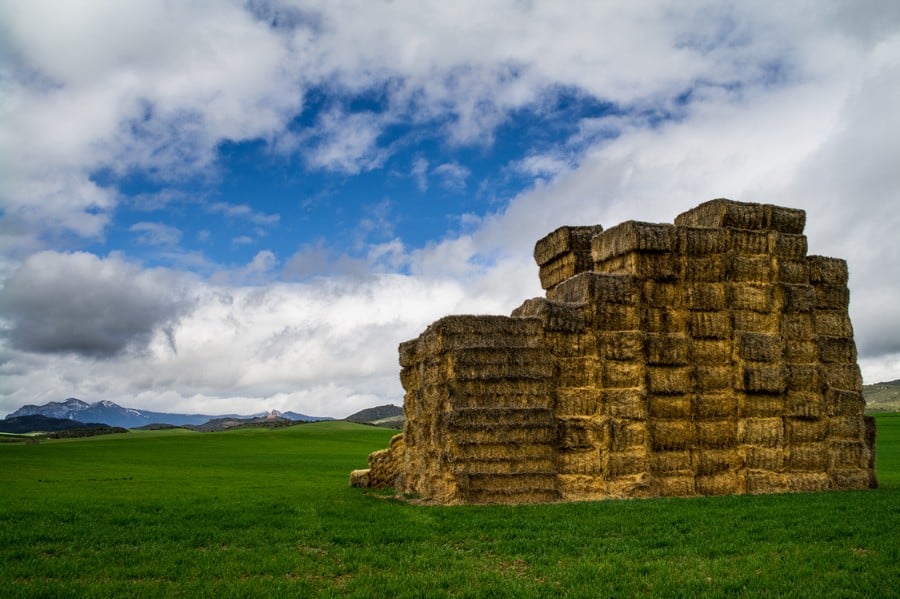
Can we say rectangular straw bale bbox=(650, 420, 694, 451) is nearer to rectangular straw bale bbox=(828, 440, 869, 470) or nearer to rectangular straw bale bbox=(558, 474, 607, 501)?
rectangular straw bale bbox=(558, 474, 607, 501)

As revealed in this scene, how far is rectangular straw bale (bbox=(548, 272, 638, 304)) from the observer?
17.1 meters

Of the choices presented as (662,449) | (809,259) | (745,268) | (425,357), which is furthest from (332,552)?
(809,259)

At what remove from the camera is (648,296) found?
17547 mm

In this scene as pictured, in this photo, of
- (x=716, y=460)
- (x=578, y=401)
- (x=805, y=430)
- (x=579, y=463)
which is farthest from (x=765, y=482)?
(x=578, y=401)

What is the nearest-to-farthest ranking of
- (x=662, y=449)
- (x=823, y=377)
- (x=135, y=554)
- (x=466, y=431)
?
(x=135, y=554) < (x=466, y=431) < (x=662, y=449) < (x=823, y=377)

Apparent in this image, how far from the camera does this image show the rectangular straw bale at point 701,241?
17766mm

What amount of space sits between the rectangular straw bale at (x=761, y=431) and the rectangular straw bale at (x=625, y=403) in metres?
2.74

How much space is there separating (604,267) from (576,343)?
2.64 meters

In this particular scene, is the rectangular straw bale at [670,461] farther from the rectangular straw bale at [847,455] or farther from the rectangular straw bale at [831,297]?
the rectangular straw bale at [831,297]

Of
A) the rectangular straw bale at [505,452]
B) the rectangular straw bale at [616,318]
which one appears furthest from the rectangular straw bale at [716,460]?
the rectangular straw bale at [505,452]

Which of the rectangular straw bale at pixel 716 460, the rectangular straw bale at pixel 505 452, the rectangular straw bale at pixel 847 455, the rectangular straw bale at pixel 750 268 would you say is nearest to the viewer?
the rectangular straw bale at pixel 505 452

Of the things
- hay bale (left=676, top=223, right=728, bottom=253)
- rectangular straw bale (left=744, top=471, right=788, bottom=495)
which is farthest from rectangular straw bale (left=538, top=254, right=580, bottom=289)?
rectangular straw bale (left=744, top=471, right=788, bottom=495)

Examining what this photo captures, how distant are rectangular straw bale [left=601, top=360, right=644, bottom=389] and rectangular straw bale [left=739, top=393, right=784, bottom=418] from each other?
2.80m

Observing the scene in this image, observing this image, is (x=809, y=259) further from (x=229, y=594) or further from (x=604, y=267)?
(x=229, y=594)
